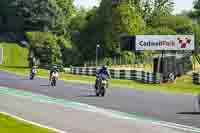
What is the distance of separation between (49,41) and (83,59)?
523 centimetres

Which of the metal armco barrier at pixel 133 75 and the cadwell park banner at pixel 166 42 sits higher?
the cadwell park banner at pixel 166 42

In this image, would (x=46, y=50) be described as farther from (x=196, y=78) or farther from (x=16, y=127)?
(x=16, y=127)

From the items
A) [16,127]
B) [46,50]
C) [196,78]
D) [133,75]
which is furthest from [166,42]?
[16,127]

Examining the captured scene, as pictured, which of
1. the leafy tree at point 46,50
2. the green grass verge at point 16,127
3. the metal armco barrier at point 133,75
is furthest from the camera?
the leafy tree at point 46,50

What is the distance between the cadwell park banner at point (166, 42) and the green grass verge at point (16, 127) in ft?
150

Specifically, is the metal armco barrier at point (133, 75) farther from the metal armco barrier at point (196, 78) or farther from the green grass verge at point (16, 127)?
the green grass verge at point (16, 127)

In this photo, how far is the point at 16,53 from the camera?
111m

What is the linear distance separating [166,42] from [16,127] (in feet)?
158

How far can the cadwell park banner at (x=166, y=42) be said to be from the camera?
6494 centimetres

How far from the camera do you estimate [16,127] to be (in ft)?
59.3

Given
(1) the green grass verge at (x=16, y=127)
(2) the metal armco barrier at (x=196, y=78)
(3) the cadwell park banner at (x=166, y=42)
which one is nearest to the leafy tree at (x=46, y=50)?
(3) the cadwell park banner at (x=166, y=42)

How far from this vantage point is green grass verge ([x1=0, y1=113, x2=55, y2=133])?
17.1 m

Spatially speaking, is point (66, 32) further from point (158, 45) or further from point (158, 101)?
point (158, 101)

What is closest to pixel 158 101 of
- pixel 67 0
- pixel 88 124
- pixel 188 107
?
pixel 188 107
